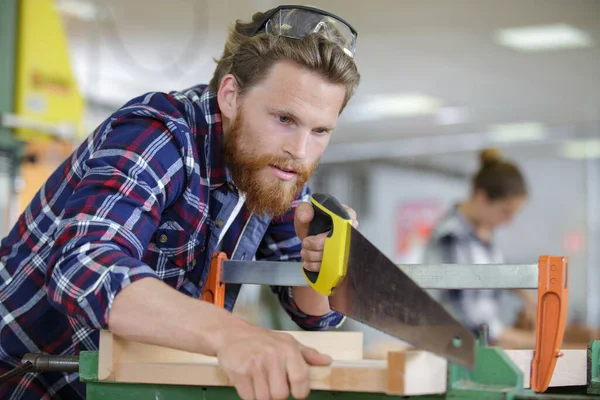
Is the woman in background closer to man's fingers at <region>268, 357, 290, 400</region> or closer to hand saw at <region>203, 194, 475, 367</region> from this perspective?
hand saw at <region>203, 194, 475, 367</region>

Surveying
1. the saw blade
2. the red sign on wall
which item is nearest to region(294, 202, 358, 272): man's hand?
the saw blade

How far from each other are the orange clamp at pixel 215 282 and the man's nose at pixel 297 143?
0.24 m

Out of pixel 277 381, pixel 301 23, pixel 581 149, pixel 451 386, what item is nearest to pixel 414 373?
pixel 451 386

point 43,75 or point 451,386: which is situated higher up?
point 43,75

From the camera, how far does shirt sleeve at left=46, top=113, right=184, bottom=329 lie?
3.67 feet

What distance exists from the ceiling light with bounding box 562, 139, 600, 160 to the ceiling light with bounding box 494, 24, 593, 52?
2907mm

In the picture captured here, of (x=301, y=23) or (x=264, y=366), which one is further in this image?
(x=301, y=23)

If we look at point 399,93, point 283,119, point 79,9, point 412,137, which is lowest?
point 283,119

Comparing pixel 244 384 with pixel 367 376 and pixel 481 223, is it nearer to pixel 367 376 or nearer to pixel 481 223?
pixel 367 376

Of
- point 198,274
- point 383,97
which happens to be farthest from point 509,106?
point 198,274

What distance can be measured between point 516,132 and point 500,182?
592 cm

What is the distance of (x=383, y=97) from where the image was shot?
8547 millimetres

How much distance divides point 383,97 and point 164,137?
7309 mm

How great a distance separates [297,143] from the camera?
1.52m
